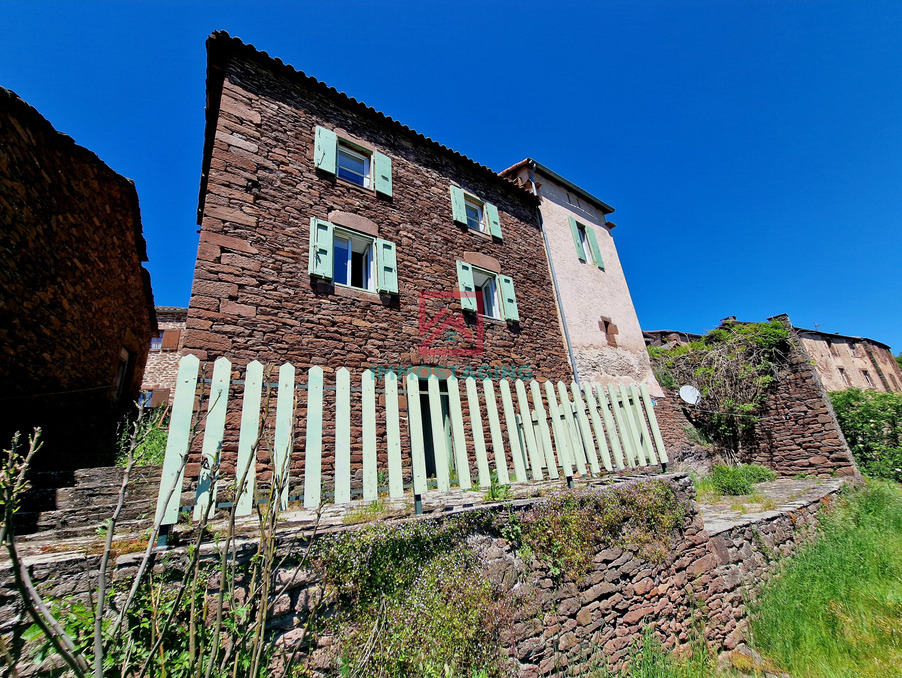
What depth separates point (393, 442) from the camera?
2.42 m

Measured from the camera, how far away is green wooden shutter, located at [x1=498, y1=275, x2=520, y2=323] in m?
8.47

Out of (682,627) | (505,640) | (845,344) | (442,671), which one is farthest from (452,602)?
(845,344)

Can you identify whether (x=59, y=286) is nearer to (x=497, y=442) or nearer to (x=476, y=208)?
(x=497, y=442)

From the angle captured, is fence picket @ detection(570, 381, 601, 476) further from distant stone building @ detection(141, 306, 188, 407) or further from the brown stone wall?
distant stone building @ detection(141, 306, 188, 407)

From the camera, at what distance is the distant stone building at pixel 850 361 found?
56.6 ft

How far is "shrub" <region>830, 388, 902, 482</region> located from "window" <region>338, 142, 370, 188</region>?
1351cm

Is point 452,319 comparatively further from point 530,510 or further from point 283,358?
point 530,510

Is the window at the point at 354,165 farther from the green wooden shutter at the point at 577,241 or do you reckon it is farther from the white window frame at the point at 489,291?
the green wooden shutter at the point at 577,241

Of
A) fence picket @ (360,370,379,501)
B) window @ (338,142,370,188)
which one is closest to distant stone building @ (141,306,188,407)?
window @ (338,142,370,188)

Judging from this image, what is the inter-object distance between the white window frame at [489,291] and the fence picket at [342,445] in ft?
20.9

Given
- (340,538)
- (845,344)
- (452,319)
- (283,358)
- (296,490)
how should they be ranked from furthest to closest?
(845,344) → (452,319) → (283,358) → (296,490) → (340,538)

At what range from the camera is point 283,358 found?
17.2 feet

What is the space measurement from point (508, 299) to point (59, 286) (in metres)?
7.95

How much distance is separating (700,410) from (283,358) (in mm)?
10902
